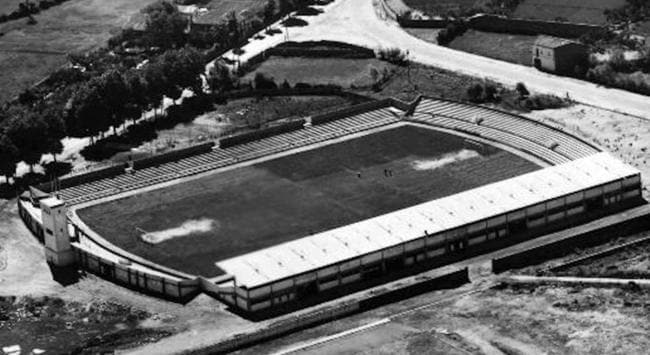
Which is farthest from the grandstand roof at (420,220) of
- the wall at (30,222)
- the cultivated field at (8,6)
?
the cultivated field at (8,6)

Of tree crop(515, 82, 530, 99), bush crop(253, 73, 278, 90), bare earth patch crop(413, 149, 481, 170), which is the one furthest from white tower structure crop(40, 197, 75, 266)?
tree crop(515, 82, 530, 99)

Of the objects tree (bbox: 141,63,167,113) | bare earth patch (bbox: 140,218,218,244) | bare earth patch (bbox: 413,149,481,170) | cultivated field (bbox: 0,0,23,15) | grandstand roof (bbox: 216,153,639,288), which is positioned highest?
tree (bbox: 141,63,167,113)

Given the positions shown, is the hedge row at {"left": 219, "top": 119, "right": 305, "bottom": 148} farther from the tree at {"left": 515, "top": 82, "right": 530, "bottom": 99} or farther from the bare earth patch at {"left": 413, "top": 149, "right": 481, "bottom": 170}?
the tree at {"left": 515, "top": 82, "right": 530, "bottom": 99}

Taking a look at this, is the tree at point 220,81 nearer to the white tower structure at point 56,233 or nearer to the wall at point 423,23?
the wall at point 423,23

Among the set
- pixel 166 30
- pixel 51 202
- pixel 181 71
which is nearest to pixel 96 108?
pixel 181 71

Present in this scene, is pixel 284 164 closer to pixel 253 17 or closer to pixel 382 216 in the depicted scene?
pixel 382 216
